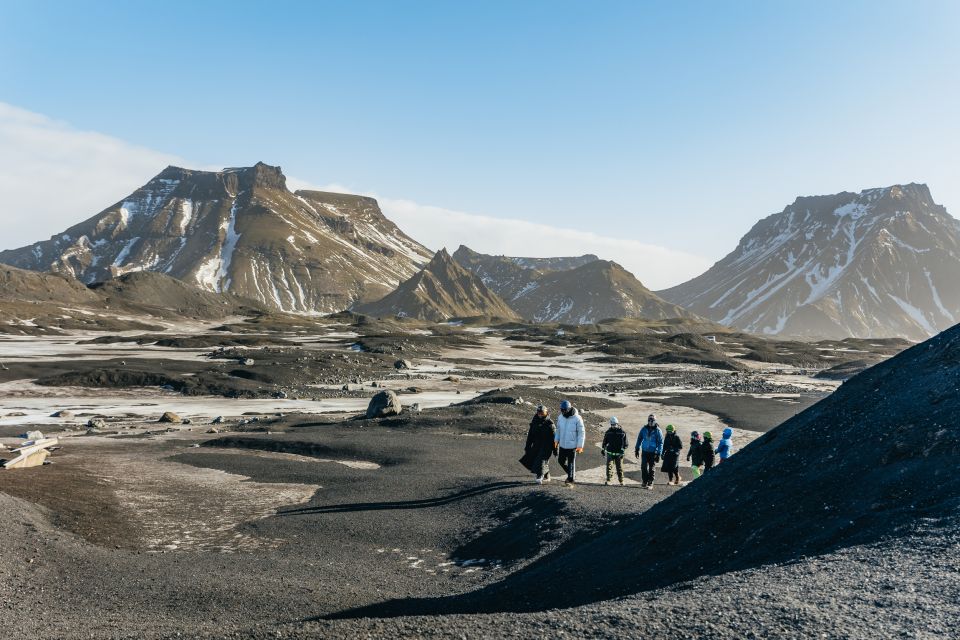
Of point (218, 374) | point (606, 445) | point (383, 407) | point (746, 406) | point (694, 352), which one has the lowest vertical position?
point (746, 406)

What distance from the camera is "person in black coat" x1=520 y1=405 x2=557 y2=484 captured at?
60.8 feet

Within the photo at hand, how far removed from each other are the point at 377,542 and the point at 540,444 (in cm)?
596

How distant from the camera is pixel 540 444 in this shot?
18.9m

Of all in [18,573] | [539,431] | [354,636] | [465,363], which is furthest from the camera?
[465,363]

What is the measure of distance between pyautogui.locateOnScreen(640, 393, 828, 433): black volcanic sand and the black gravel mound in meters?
24.5

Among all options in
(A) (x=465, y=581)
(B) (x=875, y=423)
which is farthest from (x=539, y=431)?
(B) (x=875, y=423)

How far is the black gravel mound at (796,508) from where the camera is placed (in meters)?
9.04

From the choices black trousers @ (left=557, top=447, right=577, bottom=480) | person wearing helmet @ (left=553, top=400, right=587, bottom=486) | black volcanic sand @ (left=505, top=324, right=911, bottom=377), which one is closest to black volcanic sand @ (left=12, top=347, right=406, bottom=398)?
black trousers @ (left=557, top=447, right=577, bottom=480)

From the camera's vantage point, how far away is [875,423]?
39.4 ft

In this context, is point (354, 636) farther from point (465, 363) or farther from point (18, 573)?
point (465, 363)

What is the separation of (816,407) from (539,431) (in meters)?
7.01

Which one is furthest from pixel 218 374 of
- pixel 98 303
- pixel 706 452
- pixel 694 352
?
pixel 98 303

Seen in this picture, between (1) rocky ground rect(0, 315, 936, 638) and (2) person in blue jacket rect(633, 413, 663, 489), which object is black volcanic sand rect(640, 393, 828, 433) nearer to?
(1) rocky ground rect(0, 315, 936, 638)

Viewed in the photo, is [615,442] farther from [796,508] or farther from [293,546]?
[293,546]
